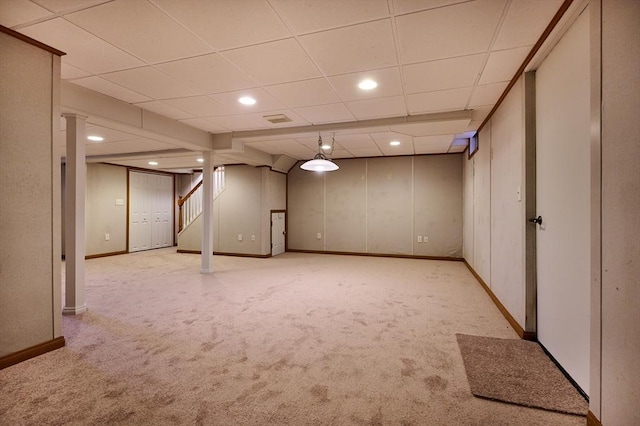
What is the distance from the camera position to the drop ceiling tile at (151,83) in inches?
115

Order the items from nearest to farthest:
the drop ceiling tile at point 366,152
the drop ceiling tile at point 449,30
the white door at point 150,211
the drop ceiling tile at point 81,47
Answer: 1. the drop ceiling tile at point 449,30
2. the drop ceiling tile at point 81,47
3. the drop ceiling tile at point 366,152
4. the white door at point 150,211

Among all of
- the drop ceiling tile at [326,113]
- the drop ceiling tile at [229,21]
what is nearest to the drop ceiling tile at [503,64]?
the drop ceiling tile at [326,113]

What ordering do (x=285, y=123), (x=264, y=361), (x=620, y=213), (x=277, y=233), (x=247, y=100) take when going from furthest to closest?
(x=277, y=233)
(x=285, y=123)
(x=247, y=100)
(x=264, y=361)
(x=620, y=213)

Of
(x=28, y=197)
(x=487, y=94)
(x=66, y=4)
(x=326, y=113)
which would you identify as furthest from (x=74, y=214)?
(x=487, y=94)

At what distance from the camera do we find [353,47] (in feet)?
8.03

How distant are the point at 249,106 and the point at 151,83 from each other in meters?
1.11

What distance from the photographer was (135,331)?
9.64ft

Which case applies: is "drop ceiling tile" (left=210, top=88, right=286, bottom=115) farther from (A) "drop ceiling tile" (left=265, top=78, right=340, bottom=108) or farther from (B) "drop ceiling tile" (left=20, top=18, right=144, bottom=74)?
(B) "drop ceiling tile" (left=20, top=18, right=144, bottom=74)

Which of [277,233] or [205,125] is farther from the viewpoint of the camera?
[277,233]

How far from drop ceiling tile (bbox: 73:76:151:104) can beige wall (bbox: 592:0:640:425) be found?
3.95 meters

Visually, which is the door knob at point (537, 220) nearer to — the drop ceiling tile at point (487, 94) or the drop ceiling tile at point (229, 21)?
the drop ceiling tile at point (487, 94)

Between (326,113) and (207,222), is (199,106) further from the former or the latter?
(207,222)

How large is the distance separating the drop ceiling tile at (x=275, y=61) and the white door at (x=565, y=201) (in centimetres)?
191

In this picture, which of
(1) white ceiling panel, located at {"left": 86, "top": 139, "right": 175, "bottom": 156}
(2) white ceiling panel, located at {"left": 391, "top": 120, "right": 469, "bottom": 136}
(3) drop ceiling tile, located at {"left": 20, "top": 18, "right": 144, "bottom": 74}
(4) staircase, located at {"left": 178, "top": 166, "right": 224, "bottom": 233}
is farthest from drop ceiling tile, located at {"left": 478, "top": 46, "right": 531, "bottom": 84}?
(4) staircase, located at {"left": 178, "top": 166, "right": 224, "bottom": 233}
